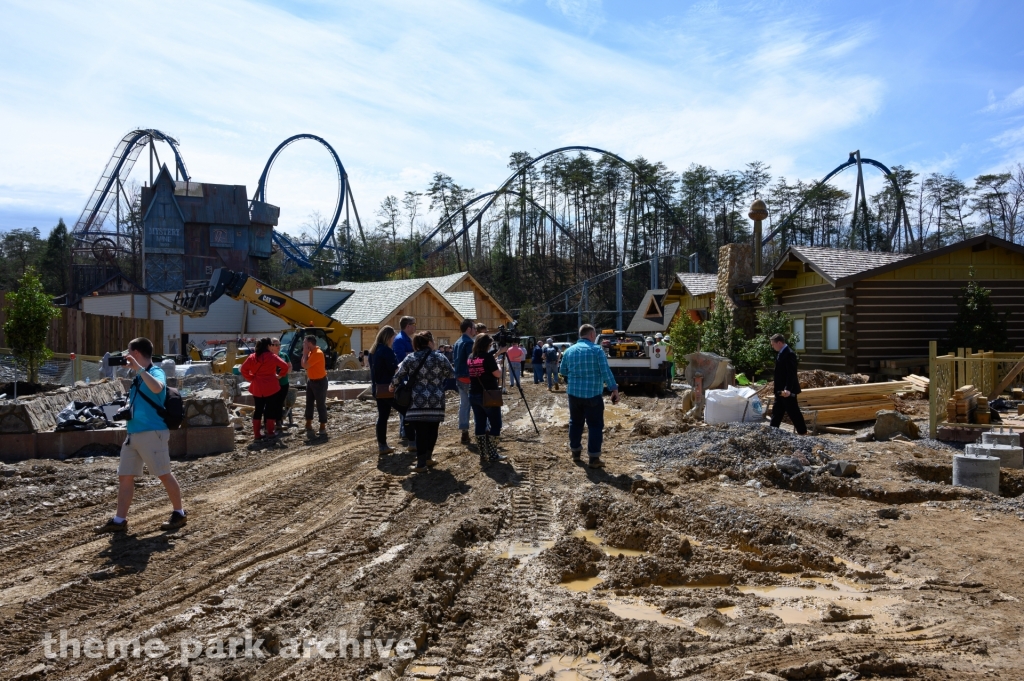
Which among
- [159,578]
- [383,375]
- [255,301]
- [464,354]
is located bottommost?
[159,578]

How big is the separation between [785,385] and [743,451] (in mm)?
2480

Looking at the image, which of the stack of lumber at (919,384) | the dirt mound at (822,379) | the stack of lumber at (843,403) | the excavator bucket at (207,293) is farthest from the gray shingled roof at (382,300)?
the stack of lumber at (843,403)

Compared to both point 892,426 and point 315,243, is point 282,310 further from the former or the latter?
point 315,243

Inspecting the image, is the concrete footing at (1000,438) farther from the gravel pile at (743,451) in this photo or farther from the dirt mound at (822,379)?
the dirt mound at (822,379)

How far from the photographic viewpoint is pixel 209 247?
5747 cm

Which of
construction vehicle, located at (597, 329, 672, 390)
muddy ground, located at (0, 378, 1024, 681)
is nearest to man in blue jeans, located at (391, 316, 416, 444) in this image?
muddy ground, located at (0, 378, 1024, 681)

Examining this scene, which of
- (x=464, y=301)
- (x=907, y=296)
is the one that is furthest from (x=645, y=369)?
(x=464, y=301)

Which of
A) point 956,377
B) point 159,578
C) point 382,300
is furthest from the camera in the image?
point 382,300

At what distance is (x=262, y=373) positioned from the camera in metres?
12.1

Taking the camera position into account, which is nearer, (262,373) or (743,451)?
(743,451)

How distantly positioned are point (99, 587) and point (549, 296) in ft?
208

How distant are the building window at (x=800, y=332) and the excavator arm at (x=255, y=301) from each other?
15186 mm

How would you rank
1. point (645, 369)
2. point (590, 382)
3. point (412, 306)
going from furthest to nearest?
point (412, 306) → point (645, 369) → point (590, 382)

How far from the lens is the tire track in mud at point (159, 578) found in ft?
14.3
